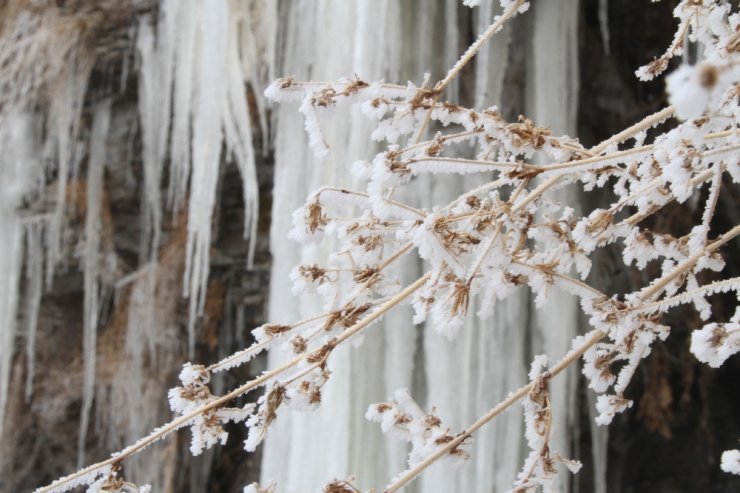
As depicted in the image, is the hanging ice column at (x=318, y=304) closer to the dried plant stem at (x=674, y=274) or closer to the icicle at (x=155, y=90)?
the icicle at (x=155, y=90)

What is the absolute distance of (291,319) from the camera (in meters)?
2.13

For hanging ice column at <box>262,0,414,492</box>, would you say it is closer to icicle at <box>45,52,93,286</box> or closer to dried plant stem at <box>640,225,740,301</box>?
icicle at <box>45,52,93,286</box>

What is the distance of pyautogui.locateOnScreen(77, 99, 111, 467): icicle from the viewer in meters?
2.86

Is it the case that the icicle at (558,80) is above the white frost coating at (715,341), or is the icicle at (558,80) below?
above

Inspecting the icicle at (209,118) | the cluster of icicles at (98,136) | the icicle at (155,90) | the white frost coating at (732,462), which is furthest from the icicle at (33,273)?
the white frost coating at (732,462)

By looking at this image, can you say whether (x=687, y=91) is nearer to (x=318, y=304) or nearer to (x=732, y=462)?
(x=732, y=462)

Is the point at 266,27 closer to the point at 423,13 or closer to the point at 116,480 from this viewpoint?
the point at 423,13

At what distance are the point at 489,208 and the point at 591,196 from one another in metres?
1.65

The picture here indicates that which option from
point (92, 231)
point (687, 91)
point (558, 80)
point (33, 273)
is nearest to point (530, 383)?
point (687, 91)

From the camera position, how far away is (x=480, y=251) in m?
0.75

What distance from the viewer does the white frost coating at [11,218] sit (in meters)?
2.75

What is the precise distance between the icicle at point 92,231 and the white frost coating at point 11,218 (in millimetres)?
174

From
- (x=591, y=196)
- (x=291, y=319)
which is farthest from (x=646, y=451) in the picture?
(x=291, y=319)

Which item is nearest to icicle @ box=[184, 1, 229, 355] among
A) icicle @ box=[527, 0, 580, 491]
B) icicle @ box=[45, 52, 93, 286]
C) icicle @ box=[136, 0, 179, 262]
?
icicle @ box=[136, 0, 179, 262]
